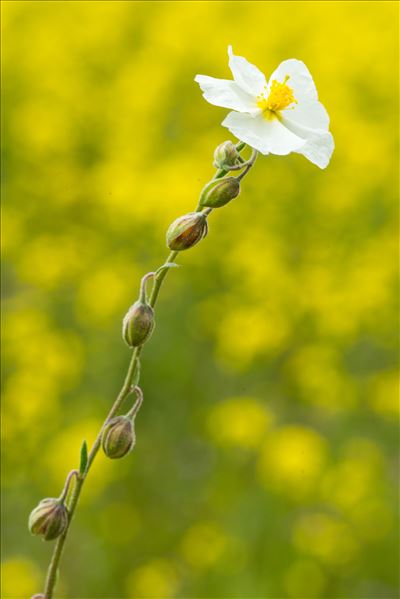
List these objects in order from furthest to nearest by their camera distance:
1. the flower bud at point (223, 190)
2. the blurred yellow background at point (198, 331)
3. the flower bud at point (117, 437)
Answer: the blurred yellow background at point (198, 331) < the flower bud at point (117, 437) < the flower bud at point (223, 190)

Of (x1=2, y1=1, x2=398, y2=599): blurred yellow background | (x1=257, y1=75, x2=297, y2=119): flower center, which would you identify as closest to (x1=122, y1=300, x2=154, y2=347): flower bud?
(x1=257, y1=75, x2=297, y2=119): flower center

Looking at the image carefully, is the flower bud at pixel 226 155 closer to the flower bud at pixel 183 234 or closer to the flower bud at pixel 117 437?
the flower bud at pixel 183 234

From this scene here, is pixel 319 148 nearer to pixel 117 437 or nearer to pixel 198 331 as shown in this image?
pixel 117 437

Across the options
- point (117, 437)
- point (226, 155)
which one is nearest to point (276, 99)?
point (226, 155)

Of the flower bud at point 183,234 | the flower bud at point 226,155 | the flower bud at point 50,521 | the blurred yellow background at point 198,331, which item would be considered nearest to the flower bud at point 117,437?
the flower bud at point 50,521

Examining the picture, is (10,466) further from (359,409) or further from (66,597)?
(359,409)

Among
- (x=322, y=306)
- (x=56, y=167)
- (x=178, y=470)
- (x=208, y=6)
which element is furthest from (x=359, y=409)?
(x=208, y=6)
